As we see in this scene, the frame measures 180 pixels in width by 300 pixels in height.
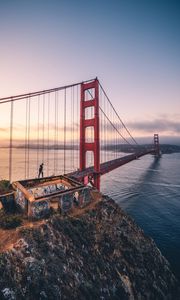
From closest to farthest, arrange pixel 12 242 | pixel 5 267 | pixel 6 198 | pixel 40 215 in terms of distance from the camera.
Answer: pixel 5 267 < pixel 12 242 < pixel 40 215 < pixel 6 198

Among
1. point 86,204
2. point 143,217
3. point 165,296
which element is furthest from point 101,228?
point 143,217

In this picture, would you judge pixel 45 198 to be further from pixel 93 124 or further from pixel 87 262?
pixel 93 124

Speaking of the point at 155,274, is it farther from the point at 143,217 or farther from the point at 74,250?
the point at 143,217

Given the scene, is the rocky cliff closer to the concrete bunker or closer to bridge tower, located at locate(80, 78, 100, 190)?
the concrete bunker

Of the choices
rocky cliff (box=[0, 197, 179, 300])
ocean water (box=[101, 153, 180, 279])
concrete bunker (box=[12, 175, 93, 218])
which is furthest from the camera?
ocean water (box=[101, 153, 180, 279])

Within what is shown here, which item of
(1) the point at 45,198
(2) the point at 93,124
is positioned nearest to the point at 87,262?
(1) the point at 45,198

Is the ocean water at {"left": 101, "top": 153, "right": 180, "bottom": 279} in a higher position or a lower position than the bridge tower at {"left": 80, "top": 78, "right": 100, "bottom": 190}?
lower

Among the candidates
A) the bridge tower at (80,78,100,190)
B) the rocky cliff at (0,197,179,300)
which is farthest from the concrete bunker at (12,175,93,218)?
the bridge tower at (80,78,100,190)

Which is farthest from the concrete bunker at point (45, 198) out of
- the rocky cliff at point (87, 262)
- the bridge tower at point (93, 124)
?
the bridge tower at point (93, 124)
